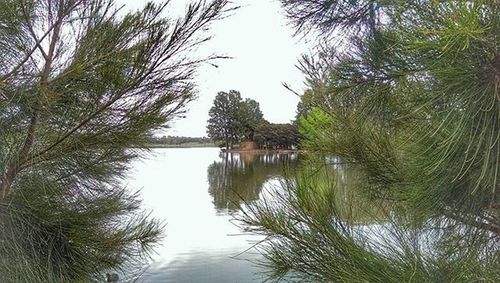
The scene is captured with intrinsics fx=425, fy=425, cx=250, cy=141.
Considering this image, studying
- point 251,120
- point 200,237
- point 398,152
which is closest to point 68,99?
point 398,152

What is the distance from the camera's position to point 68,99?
1.65 meters

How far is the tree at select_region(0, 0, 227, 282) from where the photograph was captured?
59.4 inches

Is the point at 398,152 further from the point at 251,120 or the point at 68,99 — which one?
the point at 251,120

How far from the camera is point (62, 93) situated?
155 cm

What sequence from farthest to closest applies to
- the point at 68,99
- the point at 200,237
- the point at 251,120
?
the point at 200,237, the point at 251,120, the point at 68,99

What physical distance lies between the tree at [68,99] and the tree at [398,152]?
1.83 feet

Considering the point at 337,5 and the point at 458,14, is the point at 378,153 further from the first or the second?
the point at 458,14

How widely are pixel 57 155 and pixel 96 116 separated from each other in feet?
0.72

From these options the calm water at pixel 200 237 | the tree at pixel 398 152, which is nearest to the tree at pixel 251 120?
the calm water at pixel 200 237

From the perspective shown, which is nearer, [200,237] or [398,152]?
[398,152]

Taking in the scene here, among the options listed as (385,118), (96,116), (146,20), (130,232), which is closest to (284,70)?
(385,118)

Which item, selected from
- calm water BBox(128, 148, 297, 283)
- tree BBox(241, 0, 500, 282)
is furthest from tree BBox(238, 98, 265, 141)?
tree BBox(241, 0, 500, 282)

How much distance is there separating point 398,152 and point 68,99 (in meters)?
1.31

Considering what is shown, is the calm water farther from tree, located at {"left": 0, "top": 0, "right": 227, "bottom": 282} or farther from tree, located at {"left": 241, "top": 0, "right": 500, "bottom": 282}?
tree, located at {"left": 0, "top": 0, "right": 227, "bottom": 282}
